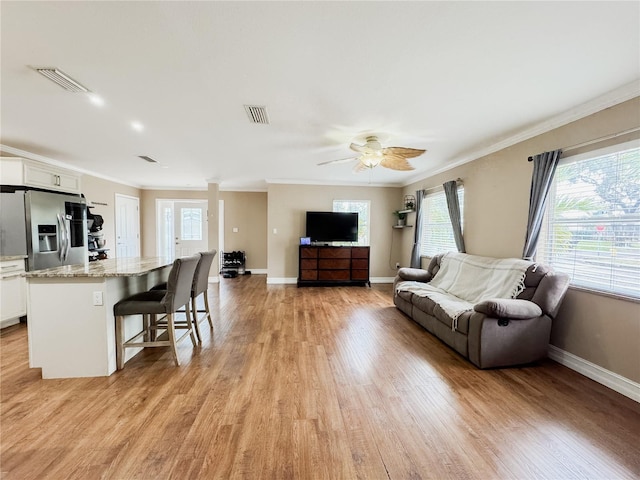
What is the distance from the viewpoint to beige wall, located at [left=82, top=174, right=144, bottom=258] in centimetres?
558

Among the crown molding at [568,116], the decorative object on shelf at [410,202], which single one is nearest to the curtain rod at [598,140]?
the crown molding at [568,116]

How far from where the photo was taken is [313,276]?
6.07 metres

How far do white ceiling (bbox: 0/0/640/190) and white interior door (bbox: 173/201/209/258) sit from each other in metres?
3.80

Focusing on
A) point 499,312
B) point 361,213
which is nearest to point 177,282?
point 499,312

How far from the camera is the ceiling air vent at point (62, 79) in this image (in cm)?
199

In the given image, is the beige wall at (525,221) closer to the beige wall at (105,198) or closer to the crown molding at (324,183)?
the crown molding at (324,183)

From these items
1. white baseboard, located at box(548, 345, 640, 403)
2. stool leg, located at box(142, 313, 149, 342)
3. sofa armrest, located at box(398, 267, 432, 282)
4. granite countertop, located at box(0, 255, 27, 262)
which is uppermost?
granite countertop, located at box(0, 255, 27, 262)

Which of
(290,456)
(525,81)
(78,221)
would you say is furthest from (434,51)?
(78,221)

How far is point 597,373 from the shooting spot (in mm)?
2346

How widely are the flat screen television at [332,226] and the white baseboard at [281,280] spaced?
1.10 meters

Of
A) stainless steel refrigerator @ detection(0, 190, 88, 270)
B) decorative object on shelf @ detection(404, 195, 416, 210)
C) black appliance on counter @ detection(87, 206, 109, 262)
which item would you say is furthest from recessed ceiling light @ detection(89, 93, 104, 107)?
decorative object on shelf @ detection(404, 195, 416, 210)

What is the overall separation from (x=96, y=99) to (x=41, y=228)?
97.9 inches

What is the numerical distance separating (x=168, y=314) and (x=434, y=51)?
2974 millimetres

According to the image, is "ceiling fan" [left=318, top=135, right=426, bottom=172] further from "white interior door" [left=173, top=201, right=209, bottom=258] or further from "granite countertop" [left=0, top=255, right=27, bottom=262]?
"white interior door" [left=173, top=201, right=209, bottom=258]
